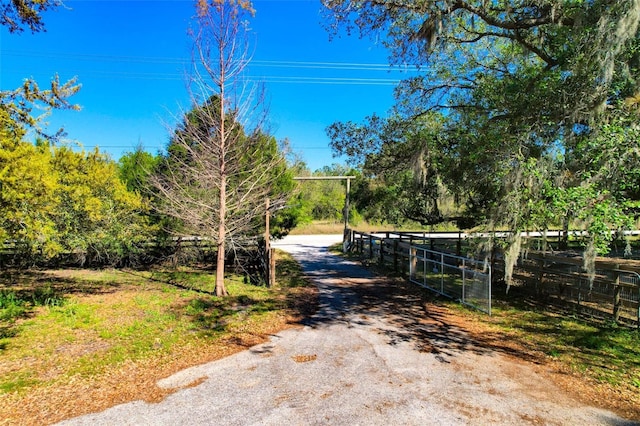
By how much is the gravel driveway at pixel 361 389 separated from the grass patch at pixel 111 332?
503mm

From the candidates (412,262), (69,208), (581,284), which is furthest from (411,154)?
(69,208)

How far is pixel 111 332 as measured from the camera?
6699mm

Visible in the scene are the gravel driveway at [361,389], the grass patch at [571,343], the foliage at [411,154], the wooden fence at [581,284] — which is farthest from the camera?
the foliage at [411,154]

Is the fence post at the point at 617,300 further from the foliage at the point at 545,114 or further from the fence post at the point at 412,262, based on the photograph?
the fence post at the point at 412,262

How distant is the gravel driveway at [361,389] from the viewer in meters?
3.84

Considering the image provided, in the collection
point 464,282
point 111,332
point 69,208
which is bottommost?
point 111,332

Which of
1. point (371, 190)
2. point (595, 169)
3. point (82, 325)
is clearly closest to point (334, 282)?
point (82, 325)

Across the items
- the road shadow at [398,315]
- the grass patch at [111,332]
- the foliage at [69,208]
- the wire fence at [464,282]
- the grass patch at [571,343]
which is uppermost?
the foliage at [69,208]

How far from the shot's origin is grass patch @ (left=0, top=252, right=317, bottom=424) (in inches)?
177

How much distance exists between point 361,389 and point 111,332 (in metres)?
4.56

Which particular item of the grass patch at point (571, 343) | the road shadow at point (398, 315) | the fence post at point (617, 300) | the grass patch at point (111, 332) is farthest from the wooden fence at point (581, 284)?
the grass patch at point (111, 332)

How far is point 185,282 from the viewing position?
1202 cm

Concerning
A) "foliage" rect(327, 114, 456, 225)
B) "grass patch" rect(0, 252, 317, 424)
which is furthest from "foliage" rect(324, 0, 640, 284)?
"grass patch" rect(0, 252, 317, 424)

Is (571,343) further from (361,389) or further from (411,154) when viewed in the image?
(411,154)
